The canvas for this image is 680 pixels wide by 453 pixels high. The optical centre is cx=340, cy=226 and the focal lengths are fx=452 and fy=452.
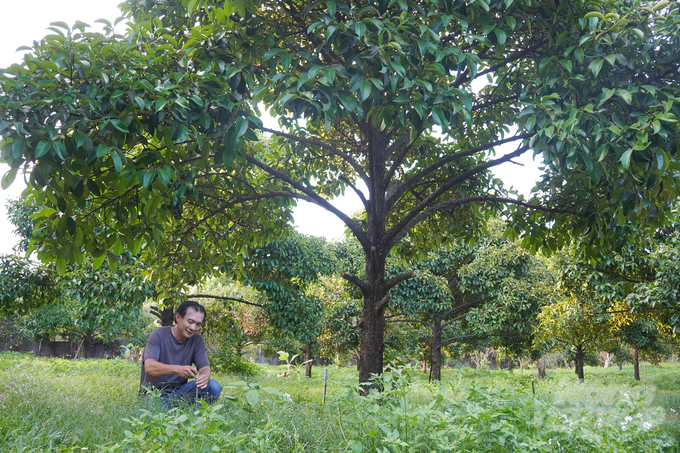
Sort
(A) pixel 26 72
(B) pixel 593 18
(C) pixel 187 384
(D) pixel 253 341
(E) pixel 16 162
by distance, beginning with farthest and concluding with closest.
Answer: (D) pixel 253 341, (C) pixel 187 384, (B) pixel 593 18, (A) pixel 26 72, (E) pixel 16 162

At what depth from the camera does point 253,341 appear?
25375 millimetres

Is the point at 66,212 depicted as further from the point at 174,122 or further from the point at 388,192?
the point at 388,192

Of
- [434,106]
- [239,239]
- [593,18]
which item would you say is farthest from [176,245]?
[593,18]

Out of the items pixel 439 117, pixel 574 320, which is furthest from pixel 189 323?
pixel 574 320

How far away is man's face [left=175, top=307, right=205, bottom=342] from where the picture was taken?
4.69 metres

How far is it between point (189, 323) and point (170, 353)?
38 cm

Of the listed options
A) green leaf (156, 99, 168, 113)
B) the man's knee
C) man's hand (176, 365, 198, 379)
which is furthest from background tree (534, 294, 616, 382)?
green leaf (156, 99, 168, 113)

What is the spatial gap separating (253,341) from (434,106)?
77.7ft

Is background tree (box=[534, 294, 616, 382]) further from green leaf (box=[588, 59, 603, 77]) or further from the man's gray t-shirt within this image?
the man's gray t-shirt

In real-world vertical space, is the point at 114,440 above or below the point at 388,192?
below

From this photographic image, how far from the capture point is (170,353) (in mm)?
4707

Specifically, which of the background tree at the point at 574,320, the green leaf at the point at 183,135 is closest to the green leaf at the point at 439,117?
the green leaf at the point at 183,135

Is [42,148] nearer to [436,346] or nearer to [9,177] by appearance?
[9,177]

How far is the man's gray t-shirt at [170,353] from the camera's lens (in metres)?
4.55
